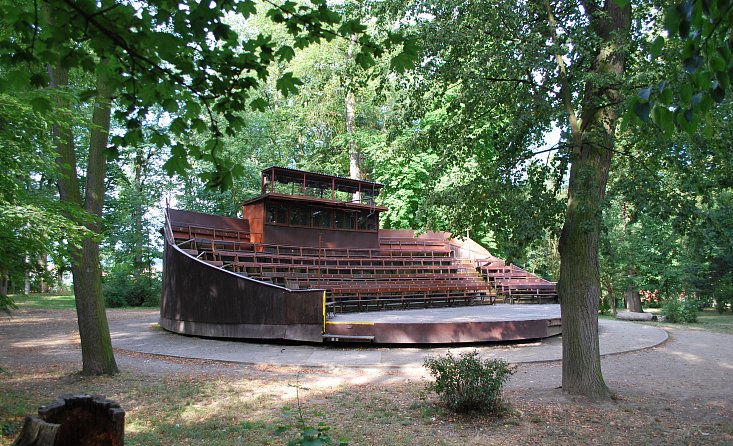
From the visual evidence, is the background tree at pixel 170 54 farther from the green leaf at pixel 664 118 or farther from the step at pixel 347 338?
the step at pixel 347 338

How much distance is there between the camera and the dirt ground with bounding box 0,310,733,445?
507cm

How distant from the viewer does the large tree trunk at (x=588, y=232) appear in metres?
6.21

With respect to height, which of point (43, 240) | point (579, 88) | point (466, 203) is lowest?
point (43, 240)

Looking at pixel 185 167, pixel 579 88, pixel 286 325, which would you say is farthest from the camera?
pixel 286 325

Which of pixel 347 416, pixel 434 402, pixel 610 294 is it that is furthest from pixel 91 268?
pixel 610 294

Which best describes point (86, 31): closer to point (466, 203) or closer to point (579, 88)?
point (466, 203)

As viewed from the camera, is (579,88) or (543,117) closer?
(543,117)

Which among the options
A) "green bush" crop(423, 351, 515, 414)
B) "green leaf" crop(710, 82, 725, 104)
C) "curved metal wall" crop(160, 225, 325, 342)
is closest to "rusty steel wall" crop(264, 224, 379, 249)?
"curved metal wall" crop(160, 225, 325, 342)

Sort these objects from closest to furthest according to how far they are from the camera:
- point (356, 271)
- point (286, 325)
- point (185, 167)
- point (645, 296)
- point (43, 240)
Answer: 1. point (185, 167)
2. point (43, 240)
3. point (286, 325)
4. point (356, 271)
5. point (645, 296)

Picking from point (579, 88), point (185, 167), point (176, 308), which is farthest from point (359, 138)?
point (185, 167)

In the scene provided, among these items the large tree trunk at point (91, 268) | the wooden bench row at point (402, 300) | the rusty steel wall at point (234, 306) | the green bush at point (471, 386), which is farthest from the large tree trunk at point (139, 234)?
the green bush at point (471, 386)

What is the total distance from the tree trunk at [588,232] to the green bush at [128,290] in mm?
23251

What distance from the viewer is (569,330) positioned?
6.45 meters

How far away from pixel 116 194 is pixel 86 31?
33708mm
